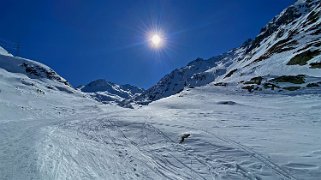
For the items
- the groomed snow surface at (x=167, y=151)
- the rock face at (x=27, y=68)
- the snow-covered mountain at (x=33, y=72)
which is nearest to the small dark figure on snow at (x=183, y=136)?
the groomed snow surface at (x=167, y=151)

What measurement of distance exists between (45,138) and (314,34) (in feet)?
237

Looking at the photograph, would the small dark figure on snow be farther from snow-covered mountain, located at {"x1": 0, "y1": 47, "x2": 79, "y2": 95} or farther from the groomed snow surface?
snow-covered mountain, located at {"x1": 0, "y1": 47, "x2": 79, "y2": 95}

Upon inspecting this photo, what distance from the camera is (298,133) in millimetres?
16734

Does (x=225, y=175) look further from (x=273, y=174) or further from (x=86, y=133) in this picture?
(x=86, y=133)

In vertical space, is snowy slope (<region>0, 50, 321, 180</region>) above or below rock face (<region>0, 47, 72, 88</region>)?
below

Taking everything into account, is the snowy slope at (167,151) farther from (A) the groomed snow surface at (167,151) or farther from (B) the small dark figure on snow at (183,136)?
(B) the small dark figure on snow at (183,136)

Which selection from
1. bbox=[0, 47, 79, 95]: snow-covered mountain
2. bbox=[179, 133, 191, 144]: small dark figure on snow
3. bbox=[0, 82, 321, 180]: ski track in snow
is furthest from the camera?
bbox=[0, 47, 79, 95]: snow-covered mountain

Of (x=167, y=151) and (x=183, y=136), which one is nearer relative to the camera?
(x=167, y=151)

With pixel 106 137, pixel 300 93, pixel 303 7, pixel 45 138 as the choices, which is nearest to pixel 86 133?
pixel 106 137

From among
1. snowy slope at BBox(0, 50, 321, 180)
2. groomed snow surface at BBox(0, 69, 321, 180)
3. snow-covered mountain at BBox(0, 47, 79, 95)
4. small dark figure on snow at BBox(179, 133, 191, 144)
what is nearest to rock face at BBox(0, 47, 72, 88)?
snow-covered mountain at BBox(0, 47, 79, 95)

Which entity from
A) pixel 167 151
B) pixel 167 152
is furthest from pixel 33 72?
pixel 167 152

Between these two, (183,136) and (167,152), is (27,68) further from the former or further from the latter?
(167,152)

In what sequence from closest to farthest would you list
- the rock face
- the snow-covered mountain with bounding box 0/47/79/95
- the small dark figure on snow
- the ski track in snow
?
the ski track in snow → the small dark figure on snow → the snow-covered mountain with bounding box 0/47/79/95 → the rock face

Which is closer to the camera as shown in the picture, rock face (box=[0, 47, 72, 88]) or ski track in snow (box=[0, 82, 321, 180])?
ski track in snow (box=[0, 82, 321, 180])
